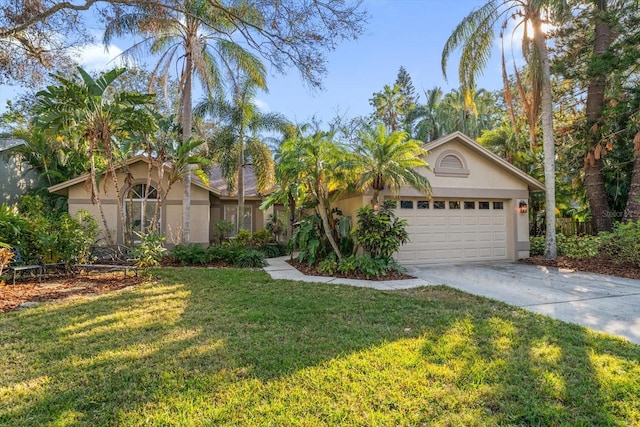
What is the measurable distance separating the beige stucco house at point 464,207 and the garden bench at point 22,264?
8.60 meters

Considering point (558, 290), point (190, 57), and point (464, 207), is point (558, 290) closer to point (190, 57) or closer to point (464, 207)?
point (464, 207)

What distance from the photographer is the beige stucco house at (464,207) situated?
1107cm

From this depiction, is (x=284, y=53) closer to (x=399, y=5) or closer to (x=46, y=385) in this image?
(x=399, y=5)

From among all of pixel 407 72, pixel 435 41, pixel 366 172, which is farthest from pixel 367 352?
pixel 407 72

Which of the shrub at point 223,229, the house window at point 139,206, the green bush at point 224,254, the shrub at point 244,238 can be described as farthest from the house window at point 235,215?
the green bush at point 224,254

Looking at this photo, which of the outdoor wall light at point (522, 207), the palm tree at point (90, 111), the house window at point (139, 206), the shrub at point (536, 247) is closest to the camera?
the palm tree at point (90, 111)

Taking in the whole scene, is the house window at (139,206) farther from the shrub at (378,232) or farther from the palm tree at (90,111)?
the shrub at (378,232)

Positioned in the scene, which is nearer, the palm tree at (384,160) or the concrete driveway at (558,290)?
the concrete driveway at (558,290)

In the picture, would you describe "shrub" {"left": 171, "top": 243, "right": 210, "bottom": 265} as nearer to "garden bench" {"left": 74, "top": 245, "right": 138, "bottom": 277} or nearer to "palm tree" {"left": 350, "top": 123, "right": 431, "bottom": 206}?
"garden bench" {"left": 74, "top": 245, "right": 138, "bottom": 277}

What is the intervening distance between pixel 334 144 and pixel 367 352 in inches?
248

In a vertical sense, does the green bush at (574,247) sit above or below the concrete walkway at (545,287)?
above

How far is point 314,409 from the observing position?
2789 millimetres

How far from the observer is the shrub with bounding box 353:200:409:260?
29.8 feet

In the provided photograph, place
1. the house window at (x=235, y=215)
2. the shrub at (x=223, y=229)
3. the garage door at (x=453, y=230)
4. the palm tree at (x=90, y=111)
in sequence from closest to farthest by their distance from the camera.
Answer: the palm tree at (x=90, y=111)
the garage door at (x=453, y=230)
the shrub at (x=223, y=229)
the house window at (x=235, y=215)
